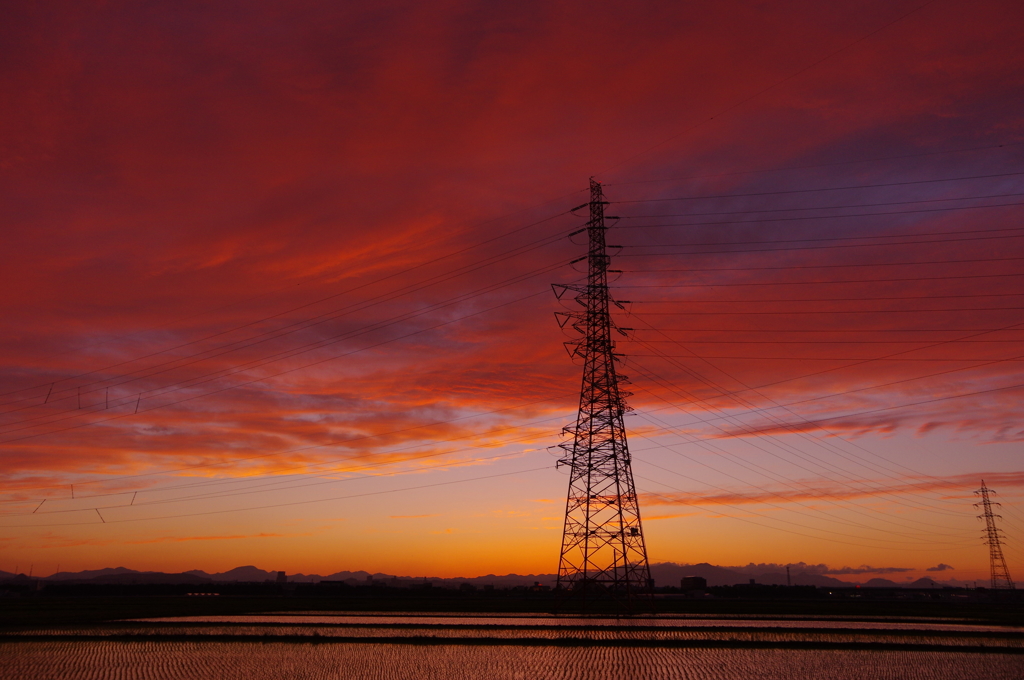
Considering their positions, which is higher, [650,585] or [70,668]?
[650,585]

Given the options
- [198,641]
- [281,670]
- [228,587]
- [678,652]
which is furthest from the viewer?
[228,587]

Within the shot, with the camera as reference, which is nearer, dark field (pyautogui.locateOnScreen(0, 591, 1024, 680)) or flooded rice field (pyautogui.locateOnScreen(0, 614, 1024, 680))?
flooded rice field (pyautogui.locateOnScreen(0, 614, 1024, 680))

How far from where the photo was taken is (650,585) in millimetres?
56188

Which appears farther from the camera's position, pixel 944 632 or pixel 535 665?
pixel 944 632

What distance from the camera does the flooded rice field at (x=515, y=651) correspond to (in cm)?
3055

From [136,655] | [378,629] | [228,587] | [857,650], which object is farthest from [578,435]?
[228,587]

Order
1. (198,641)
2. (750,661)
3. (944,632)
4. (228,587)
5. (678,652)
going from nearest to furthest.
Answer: (750,661), (678,652), (198,641), (944,632), (228,587)

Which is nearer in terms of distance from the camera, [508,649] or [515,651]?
[515,651]

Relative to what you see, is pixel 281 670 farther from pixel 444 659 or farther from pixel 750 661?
pixel 750 661

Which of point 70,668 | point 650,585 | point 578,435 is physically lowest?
point 70,668

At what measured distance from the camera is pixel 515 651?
36781 mm

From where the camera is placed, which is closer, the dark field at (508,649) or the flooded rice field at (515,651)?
the flooded rice field at (515,651)

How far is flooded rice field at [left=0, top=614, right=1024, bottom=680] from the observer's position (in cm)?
3055

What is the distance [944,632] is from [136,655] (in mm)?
51974
